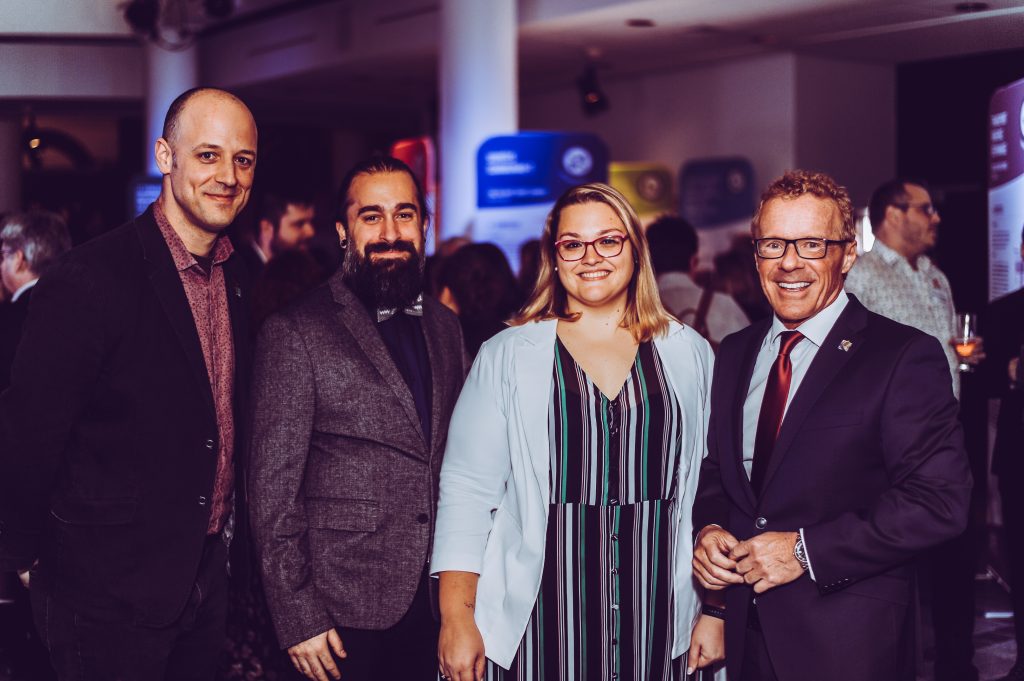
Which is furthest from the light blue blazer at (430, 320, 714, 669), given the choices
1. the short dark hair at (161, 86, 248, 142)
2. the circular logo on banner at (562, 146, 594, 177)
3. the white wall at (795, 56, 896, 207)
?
the white wall at (795, 56, 896, 207)

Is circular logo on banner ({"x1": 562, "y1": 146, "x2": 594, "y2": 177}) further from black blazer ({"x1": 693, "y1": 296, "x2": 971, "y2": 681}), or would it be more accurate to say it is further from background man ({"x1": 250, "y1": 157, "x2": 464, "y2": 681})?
black blazer ({"x1": 693, "y1": 296, "x2": 971, "y2": 681})

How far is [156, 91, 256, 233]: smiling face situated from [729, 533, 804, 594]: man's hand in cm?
123

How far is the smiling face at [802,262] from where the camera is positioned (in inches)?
84.4

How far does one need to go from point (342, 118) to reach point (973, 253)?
29.2 feet

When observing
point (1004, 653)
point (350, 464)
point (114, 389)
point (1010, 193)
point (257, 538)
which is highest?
point (1010, 193)

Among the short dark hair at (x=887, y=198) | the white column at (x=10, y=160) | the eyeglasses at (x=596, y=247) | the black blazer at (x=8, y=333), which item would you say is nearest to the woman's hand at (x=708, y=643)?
the eyeglasses at (x=596, y=247)

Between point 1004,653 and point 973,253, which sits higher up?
point 973,253

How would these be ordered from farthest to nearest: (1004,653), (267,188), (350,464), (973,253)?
(973,253), (267,188), (1004,653), (350,464)

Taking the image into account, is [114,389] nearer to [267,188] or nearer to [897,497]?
[897,497]

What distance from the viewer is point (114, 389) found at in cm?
213

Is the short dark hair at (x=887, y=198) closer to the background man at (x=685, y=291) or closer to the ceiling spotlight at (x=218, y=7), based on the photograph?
the background man at (x=685, y=291)

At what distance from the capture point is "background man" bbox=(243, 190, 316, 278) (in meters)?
4.77

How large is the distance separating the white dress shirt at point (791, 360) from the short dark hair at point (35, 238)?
254 cm

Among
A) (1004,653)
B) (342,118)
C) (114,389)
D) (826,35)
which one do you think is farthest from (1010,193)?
(342,118)
